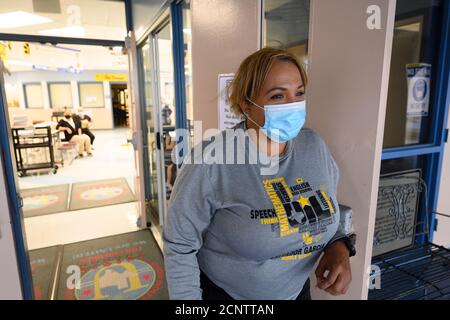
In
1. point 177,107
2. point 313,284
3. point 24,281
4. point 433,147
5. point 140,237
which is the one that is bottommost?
point 140,237

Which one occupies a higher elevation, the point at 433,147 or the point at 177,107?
the point at 177,107

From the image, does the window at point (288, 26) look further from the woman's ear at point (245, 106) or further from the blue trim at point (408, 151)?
the blue trim at point (408, 151)

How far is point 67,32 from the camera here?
10.7ft

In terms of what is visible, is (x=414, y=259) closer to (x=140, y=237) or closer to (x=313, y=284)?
(x=313, y=284)

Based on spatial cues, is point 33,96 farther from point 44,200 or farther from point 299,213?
point 299,213

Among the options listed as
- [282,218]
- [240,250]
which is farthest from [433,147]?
[240,250]

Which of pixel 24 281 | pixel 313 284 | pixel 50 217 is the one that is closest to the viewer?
pixel 313 284

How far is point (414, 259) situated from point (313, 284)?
0.45 metres

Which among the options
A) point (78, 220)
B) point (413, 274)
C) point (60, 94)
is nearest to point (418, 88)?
point (413, 274)

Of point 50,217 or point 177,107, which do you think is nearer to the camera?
point 177,107

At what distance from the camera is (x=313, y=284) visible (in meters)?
1.23

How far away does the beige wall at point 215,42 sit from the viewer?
133 centimetres

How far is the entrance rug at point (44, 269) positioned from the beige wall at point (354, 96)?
2.39 m

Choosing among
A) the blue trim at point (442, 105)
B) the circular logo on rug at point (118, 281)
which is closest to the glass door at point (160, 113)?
the circular logo on rug at point (118, 281)
